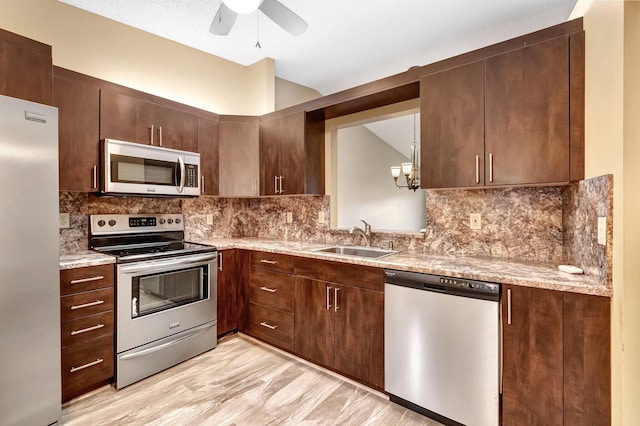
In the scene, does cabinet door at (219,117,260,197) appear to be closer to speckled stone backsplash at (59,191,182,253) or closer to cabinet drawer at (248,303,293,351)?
speckled stone backsplash at (59,191,182,253)

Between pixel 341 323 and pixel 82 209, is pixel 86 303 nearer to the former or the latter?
pixel 82 209

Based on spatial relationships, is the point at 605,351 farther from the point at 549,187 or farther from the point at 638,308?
the point at 549,187

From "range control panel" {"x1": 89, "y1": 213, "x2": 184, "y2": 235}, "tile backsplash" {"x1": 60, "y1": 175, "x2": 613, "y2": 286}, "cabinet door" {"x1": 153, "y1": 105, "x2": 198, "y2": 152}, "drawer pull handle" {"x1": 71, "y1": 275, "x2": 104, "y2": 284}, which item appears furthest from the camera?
"cabinet door" {"x1": 153, "y1": 105, "x2": 198, "y2": 152}

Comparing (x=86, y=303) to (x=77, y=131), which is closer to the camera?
(x=86, y=303)

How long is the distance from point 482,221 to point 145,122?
2794 mm

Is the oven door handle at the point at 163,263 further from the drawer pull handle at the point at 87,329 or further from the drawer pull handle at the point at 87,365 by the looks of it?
the drawer pull handle at the point at 87,365

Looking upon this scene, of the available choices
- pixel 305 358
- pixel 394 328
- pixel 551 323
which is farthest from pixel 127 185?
pixel 551 323

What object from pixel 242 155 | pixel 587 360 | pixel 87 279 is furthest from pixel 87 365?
pixel 587 360

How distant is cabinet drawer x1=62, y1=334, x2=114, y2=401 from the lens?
6.45 feet

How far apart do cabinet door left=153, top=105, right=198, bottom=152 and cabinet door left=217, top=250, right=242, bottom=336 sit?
1059mm

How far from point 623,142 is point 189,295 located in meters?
2.87

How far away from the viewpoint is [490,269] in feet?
5.86

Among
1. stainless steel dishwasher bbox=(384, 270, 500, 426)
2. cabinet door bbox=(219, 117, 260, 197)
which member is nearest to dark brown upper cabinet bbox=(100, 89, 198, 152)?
cabinet door bbox=(219, 117, 260, 197)

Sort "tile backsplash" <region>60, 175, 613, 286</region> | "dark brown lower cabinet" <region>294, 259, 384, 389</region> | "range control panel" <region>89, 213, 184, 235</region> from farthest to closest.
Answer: "range control panel" <region>89, 213, 184, 235</region> → "dark brown lower cabinet" <region>294, 259, 384, 389</region> → "tile backsplash" <region>60, 175, 613, 286</region>
